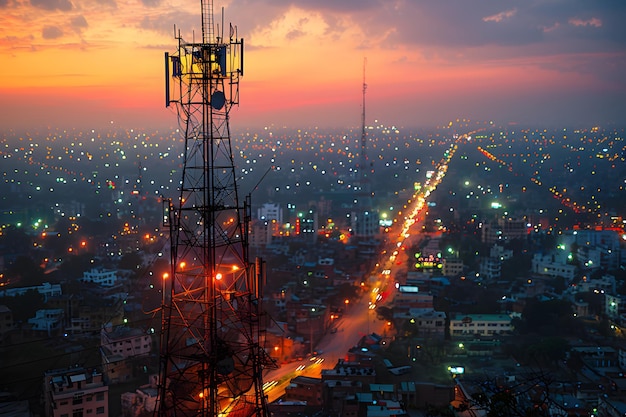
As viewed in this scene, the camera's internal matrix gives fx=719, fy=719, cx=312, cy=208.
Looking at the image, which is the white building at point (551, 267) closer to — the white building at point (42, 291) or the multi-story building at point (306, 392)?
the multi-story building at point (306, 392)

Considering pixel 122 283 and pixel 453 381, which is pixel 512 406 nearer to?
pixel 453 381

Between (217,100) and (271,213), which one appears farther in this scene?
(271,213)

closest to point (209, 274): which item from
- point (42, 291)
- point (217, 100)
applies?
point (217, 100)

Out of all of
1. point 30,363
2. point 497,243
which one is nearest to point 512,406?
point 30,363

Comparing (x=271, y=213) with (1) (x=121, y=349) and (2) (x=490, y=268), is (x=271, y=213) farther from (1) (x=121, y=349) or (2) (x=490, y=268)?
(1) (x=121, y=349)

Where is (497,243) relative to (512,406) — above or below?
below

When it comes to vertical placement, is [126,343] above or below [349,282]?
above

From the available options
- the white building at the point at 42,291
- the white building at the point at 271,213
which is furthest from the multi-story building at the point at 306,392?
the white building at the point at 271,213
